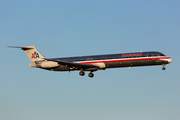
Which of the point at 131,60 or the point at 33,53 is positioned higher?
the point at 33,53

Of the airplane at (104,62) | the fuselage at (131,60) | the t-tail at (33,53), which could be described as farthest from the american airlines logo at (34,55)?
the fuselage at (131,60)

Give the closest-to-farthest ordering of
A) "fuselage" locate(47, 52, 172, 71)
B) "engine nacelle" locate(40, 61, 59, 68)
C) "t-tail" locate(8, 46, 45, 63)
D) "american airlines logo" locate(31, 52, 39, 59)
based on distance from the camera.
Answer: "fuselage" locate(47, 52, 172, 71) → "engine nacelle" locate(40, 61, 59, 68) → "t-tail" locate(8, 46, 45, 63) → "american airlines logo" locate(31, 52, 39, 59)

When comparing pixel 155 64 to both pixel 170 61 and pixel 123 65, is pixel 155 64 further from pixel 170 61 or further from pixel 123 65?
pixel 123 65

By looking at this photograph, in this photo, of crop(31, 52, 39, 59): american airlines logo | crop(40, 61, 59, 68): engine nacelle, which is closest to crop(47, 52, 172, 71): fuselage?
crop(40, 61, 59, 68): engine nacelle

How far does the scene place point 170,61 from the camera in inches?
2088

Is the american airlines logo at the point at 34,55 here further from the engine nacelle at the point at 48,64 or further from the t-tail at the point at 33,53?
the engine nacelle at the point at 48,64

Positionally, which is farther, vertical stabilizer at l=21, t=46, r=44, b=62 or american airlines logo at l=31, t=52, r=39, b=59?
american airlines logo at l=31, t=52, r=39, b=59

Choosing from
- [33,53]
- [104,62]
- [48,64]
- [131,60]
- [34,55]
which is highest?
[33,53]

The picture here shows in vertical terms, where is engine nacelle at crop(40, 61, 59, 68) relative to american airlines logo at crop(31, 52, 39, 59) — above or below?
below

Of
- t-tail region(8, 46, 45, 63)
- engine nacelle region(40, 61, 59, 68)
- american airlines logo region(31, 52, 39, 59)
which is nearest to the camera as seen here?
engine nacelle region(40, 61, 59, 68)

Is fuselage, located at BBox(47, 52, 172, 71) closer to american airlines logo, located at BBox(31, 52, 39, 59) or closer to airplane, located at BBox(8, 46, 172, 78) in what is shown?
airplane, located at BBox(8, 46, 172, 78)

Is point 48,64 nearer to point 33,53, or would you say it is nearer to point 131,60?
point 33,53

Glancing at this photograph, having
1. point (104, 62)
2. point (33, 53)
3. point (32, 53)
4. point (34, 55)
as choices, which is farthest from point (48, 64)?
point (104, 62)

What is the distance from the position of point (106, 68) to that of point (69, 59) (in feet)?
27.8
